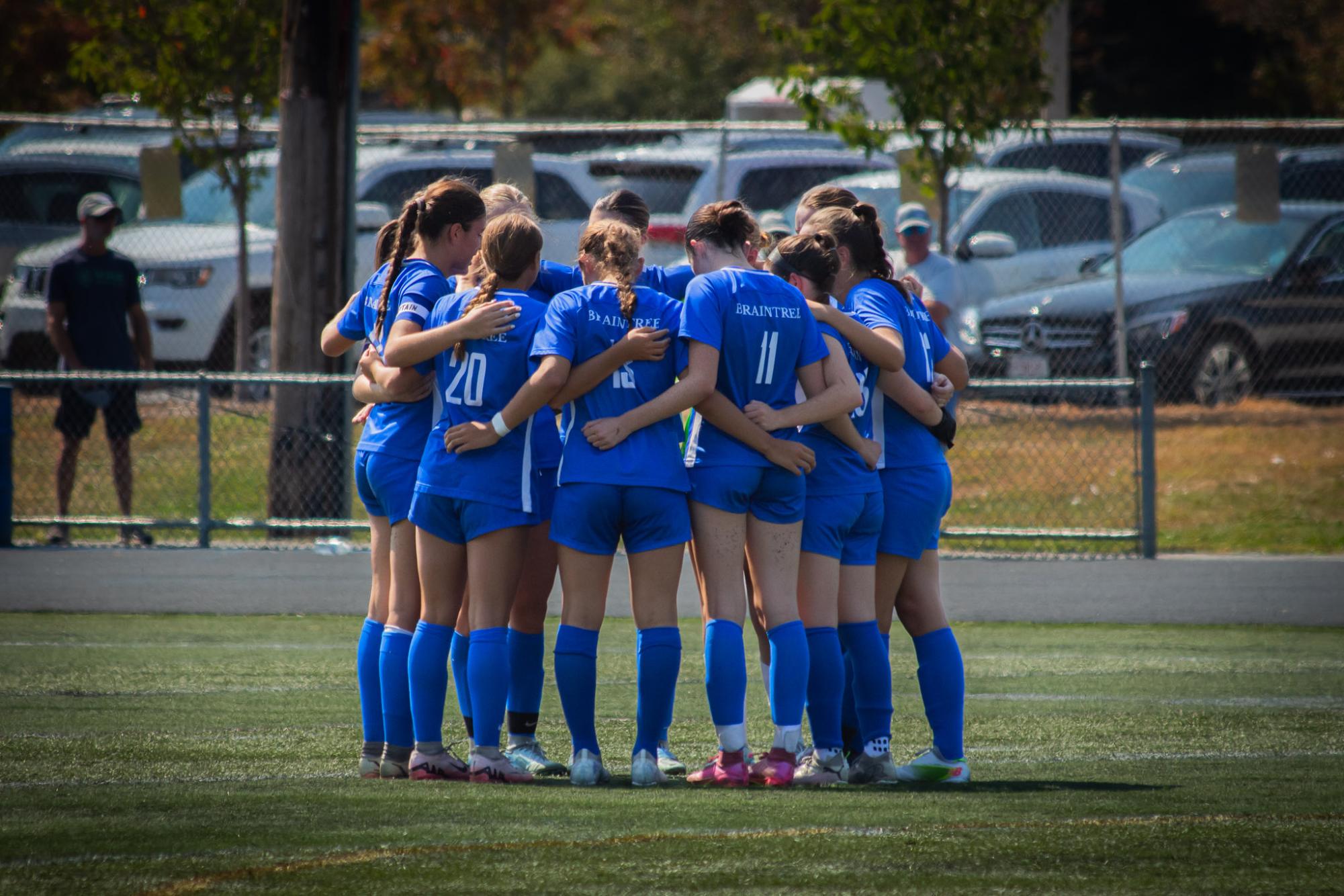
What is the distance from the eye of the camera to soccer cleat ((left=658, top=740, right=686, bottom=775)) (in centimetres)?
571

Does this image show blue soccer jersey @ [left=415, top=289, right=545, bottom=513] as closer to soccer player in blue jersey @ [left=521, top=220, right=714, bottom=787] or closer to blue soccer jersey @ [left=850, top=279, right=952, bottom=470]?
soccer player in blue jersey @ [left=521, top=220, right=714, bottom=787]

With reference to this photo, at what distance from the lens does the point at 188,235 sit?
1593 cm

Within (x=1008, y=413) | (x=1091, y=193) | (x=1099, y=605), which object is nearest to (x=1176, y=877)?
(x=1099, y=605)

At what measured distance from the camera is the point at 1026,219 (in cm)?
1585

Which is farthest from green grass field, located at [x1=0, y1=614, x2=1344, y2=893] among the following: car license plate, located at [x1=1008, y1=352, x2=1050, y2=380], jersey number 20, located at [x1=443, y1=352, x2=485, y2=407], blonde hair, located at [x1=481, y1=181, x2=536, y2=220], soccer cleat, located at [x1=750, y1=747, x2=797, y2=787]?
car license plate, located at [x1=1008, y1=352, x2=1050, y2=380]

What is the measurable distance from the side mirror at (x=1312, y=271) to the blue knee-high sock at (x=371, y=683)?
11.3m

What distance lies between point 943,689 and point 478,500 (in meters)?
1.67

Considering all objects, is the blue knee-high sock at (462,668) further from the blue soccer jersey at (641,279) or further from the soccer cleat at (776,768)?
the blue soccer jersey at (641,279)

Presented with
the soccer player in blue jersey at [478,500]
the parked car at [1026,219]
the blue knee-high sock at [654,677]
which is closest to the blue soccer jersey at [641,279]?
the soccer player in blue jersey at [478,500]

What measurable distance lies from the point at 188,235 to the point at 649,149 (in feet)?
14.8

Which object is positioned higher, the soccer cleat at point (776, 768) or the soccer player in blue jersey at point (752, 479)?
the soccer player in blue jersey at point (752, 479)

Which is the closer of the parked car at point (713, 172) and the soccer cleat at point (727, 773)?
the soccer cleat at point (727, 773)

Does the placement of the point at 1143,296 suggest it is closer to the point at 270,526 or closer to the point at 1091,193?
the point at 1091,193

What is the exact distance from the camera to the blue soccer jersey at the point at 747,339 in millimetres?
5355
